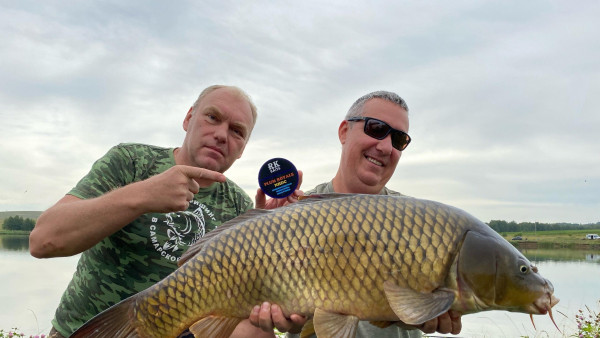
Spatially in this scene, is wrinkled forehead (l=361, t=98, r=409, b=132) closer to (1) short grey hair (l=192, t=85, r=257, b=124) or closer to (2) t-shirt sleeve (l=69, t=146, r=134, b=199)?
(1) short grey hair (l=192, t=85, r=257, b=124)

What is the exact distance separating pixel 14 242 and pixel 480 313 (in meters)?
46.4

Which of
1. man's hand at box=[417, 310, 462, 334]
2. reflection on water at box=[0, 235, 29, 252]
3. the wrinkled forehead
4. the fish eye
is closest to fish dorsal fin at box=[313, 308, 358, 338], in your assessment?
man's hand at box=[417, 310, 462, 334]

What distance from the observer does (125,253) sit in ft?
7.90

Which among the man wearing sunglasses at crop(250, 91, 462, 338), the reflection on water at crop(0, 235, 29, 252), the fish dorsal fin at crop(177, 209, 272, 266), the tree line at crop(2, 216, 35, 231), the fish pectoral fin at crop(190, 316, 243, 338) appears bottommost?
the reflection on water at crop(0, 235, 29, 252)

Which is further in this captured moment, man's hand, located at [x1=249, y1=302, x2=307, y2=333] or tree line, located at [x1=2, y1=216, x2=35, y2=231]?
tree line, located at [x1=2, y1=216, x2=35, y2=231]

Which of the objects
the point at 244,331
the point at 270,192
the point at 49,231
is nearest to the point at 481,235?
the point at 270,192

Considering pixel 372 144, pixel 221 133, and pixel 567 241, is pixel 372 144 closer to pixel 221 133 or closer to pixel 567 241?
pixel 221 133

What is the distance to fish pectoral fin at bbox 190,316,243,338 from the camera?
173cm

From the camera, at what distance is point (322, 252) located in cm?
165

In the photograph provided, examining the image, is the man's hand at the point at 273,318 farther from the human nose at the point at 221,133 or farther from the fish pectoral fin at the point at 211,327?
the human nose at the point at 221,133

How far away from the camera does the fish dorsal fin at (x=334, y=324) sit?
1.60m

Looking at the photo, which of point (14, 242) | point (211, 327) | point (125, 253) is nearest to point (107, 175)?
point (125, 253)

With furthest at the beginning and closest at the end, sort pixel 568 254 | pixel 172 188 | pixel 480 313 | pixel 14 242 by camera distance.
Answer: pixel 14 242 < pixel 568 254 < pixel 480 313 < pixel 172 188

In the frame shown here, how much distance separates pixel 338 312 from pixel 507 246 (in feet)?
2.04
